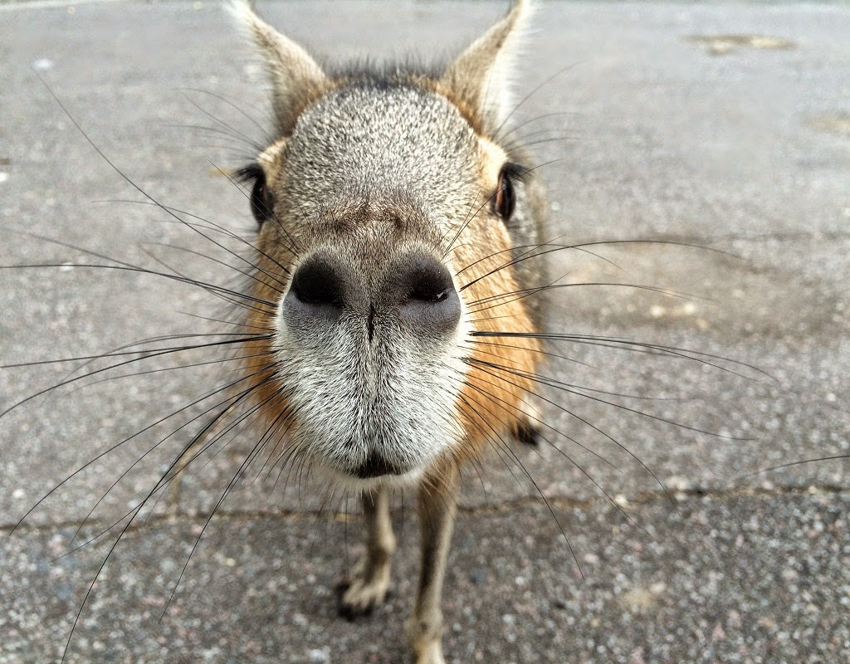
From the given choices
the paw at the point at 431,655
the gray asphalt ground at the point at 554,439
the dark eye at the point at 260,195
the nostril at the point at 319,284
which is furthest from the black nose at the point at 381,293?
the paw at the point at 431,655

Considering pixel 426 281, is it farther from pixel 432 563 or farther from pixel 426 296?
pixel 432 563

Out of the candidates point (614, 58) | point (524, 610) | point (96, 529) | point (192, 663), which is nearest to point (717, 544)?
point (524, 610)

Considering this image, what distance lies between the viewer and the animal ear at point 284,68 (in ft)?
8.43

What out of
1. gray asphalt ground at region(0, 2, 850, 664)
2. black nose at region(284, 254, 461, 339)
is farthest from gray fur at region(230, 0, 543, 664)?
gray asphalt ground at region(0, 2, 850, 664)

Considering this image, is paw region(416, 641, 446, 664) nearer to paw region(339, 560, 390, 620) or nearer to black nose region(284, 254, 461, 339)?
paw region(339, 560, 390, 620)

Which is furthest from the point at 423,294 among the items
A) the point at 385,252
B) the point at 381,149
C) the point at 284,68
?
the point at 284,68

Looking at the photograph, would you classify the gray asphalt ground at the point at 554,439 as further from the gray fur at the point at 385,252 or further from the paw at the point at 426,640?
the gray fur at the point at 385,252

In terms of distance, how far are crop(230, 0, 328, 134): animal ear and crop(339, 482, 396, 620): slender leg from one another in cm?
156

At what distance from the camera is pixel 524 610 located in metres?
2.54

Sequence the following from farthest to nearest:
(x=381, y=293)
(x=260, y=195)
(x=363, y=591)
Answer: (x=363, y=591) → (x=260, y=195) → (x=381, y=293)

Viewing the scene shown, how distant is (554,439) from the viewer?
3299 mm

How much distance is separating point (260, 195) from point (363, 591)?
1537mm

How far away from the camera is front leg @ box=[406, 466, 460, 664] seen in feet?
7.20

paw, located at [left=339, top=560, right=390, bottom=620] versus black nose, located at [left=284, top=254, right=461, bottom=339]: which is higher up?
black nose, located at [left=284, top=254, right=461, bottom=339]
